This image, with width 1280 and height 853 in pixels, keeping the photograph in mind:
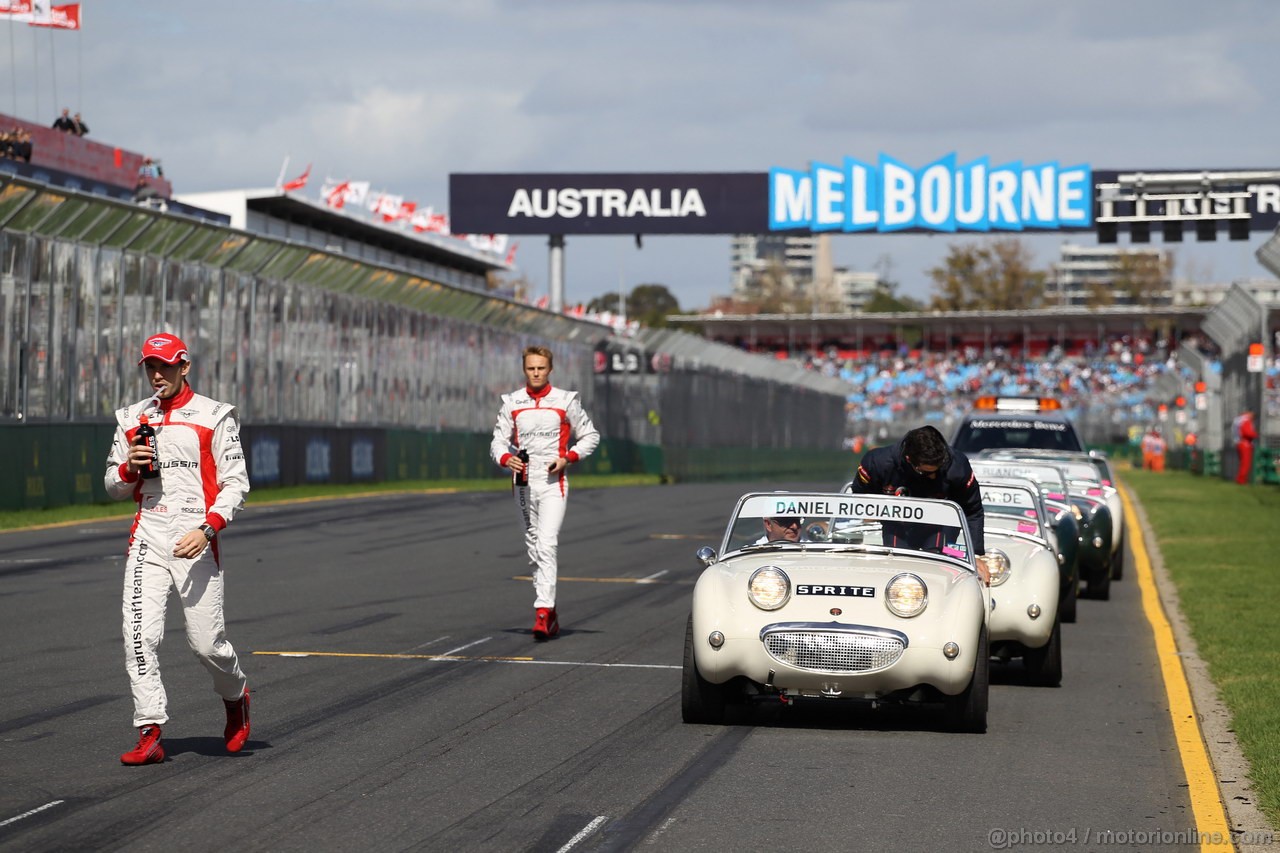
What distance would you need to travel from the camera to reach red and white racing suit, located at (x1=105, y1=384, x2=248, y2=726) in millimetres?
7625

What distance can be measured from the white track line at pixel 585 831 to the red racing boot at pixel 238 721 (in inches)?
75.6

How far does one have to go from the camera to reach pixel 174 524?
769 cm

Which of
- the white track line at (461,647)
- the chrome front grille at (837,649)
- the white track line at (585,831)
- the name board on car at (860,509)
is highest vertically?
the name board on car at (860,509)

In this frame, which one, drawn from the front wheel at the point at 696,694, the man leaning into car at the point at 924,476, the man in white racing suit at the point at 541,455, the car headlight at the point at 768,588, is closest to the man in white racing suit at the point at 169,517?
the front wheel at the point at 696,694

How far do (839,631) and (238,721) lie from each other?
2.77 m

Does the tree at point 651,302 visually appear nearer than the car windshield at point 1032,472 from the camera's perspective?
No

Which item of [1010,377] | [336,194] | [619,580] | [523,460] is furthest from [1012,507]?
[1010,377]

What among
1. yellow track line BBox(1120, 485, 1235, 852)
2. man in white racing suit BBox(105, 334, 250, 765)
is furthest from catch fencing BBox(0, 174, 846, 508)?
man in white racing suit BBox(105, 334, 250, 765)

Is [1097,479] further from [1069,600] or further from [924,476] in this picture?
[924,476]

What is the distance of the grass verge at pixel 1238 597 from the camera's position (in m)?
9.18

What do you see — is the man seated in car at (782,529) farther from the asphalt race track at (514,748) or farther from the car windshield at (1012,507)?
the car windshield at (1012,507)

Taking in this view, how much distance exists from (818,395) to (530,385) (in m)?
59.8

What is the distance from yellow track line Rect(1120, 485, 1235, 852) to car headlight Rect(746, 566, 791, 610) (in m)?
1.98

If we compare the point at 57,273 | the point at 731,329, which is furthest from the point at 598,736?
the point at 731,329
